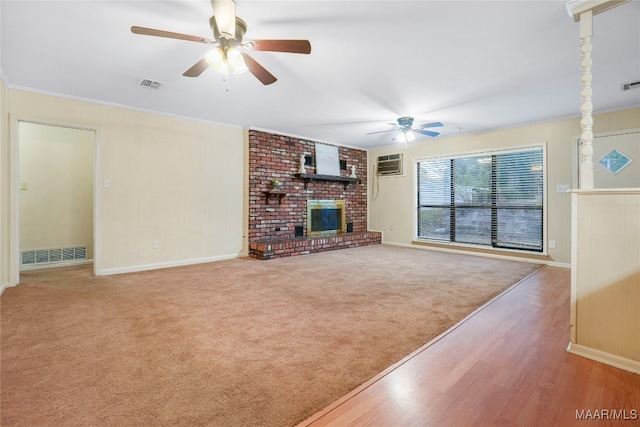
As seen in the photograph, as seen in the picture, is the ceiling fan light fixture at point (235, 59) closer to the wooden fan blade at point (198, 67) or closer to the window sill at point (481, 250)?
the wooden fan blade at point (198, 67)

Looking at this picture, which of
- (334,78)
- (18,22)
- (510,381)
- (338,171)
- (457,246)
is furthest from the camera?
(338,171)

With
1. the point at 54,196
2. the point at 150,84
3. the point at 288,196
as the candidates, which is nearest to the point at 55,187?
the point at 54,196

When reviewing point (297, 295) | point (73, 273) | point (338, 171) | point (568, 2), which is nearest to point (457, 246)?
point (338, 171)

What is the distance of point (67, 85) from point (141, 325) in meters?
3.11

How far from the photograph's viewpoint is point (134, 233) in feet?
14.0

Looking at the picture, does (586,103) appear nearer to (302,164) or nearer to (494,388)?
(494,388)

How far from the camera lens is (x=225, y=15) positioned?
5.90ft

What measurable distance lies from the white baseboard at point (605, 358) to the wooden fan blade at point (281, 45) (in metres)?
2.76

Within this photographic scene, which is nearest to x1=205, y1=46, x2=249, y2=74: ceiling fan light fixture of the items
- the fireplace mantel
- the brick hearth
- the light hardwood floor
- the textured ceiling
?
the textured ceiling

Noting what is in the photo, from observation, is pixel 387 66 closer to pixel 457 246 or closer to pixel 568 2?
pixel 568 2

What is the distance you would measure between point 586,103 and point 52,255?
6.77 m

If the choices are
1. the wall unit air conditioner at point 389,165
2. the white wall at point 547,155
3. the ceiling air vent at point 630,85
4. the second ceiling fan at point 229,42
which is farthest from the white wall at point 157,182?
the ceiling air vent at point 630,85

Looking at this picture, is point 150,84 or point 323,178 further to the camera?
point 323,178

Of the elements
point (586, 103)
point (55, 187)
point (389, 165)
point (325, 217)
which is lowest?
point (325, 217)
